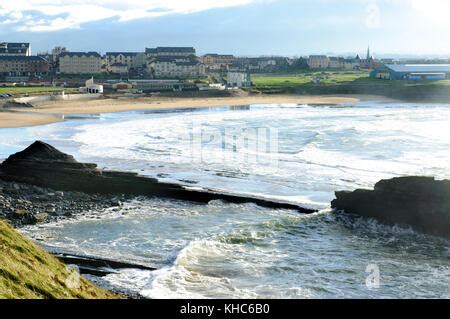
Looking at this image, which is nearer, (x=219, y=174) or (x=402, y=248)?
(x=402, y=248)

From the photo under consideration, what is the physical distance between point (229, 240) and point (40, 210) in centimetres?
858

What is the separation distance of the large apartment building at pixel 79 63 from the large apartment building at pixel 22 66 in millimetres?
Result: 4117

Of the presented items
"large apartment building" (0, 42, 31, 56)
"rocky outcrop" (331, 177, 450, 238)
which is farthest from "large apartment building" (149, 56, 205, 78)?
"rocky outcrop" (331, 177, 450, 238)

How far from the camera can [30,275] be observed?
485 inches

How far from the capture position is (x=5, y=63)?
14225 cm

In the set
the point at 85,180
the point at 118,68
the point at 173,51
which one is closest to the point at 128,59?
the point at 173,51

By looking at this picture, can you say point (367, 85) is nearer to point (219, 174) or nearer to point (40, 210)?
point (219, 174)

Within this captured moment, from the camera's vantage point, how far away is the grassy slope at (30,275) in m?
11.5

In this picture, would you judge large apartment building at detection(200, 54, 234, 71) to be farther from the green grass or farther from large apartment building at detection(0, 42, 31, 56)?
the green grass

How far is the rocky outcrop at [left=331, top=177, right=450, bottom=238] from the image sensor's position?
21141mm
